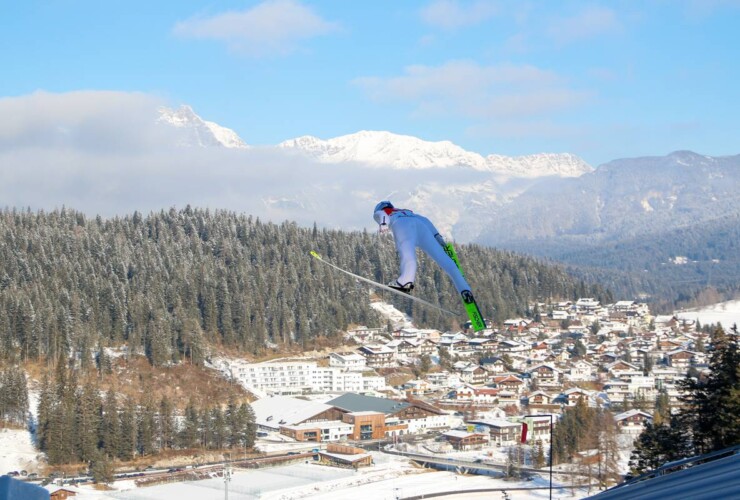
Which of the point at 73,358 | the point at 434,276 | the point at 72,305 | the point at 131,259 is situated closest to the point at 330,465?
the point at 73,358

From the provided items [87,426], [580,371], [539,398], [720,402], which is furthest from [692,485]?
[580,371]

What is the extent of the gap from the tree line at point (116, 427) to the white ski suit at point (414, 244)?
4391 centimetres

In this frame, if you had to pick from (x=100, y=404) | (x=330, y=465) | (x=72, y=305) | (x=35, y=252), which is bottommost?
(x=330, y=465)

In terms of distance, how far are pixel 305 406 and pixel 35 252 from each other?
3868 centimetres

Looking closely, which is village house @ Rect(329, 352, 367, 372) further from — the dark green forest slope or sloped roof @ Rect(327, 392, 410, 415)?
sloped roof @ Rect(327, 392, 410, 415)

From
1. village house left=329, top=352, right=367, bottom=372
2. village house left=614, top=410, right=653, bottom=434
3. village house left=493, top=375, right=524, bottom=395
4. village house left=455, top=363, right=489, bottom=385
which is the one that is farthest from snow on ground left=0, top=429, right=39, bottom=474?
village house left=455, top=363, right=489, bottom=385

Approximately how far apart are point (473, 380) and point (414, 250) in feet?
250

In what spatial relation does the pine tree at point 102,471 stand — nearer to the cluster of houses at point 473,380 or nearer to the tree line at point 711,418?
the cluster of houses at point 473,380

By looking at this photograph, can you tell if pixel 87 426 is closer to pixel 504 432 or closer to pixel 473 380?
pixel 504 432

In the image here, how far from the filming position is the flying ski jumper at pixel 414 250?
41.4ft

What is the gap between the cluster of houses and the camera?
220 feet

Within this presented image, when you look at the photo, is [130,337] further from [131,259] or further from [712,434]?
[712,434]

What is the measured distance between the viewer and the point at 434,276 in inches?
4441

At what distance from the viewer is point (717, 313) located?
16738cm
